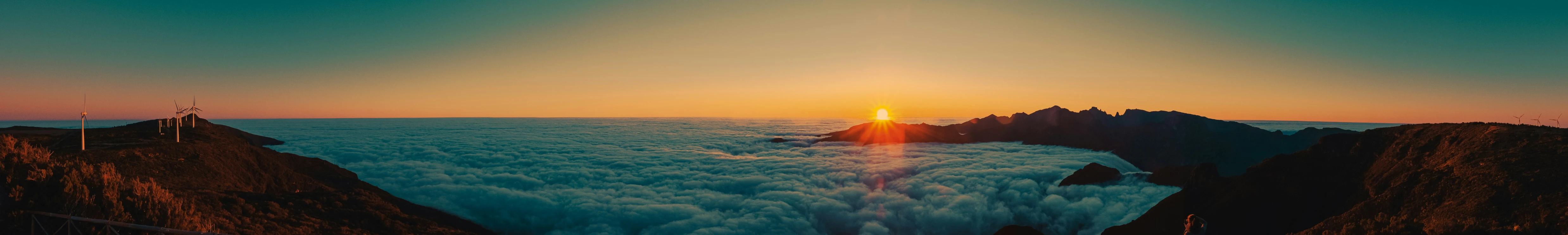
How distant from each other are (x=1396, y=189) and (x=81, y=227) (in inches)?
1001

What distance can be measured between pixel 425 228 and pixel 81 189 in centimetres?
874

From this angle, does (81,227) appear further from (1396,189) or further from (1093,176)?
(1093,176)

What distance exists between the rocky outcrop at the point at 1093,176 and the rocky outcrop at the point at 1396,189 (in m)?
13.0

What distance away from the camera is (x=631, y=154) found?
59.6 metres

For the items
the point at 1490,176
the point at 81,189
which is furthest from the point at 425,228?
the point at 1490,176

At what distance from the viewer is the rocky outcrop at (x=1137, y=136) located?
49.8 metres

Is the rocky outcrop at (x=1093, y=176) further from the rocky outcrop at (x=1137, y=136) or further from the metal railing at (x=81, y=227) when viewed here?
the metal railing at (x=81, y=227)

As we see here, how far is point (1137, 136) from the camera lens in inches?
2250

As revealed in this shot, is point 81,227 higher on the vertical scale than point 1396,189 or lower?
lower

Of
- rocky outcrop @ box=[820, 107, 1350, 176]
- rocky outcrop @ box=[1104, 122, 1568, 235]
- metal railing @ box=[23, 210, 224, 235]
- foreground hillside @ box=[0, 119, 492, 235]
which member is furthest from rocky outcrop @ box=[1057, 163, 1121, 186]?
metal railing @ box=[23, 210, 224, 235]

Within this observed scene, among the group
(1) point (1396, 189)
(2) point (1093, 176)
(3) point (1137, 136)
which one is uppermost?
(1) point (1396, 189)

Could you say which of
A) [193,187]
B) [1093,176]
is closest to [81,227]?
[193,187]

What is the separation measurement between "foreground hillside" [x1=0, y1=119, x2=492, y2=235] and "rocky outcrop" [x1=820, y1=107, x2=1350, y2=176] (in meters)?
53.2

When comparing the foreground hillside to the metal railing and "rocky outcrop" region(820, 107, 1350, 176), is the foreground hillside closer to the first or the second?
the metal railing
